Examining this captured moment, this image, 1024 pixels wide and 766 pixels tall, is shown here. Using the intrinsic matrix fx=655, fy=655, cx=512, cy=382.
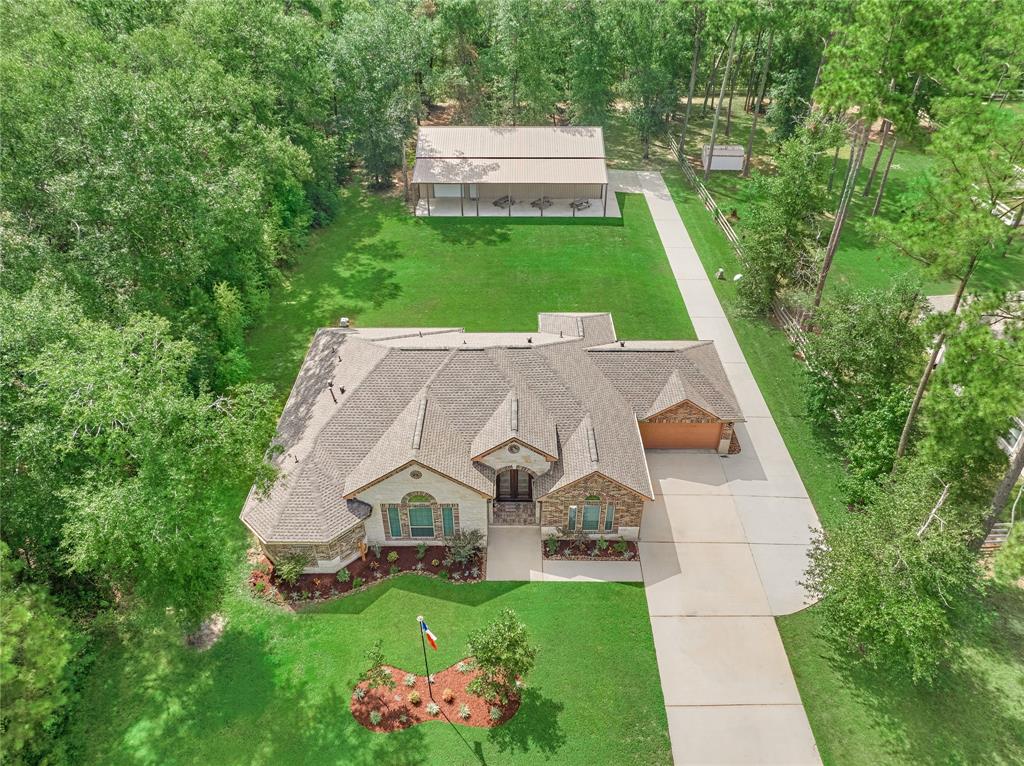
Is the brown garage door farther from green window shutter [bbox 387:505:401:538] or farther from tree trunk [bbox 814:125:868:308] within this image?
green window shutter [bbox 387:505:401:538]

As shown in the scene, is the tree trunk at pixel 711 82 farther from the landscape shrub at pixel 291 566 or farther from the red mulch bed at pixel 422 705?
the red mulch bed at pixel 422 705

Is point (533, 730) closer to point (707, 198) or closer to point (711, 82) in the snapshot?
point (707, 198)

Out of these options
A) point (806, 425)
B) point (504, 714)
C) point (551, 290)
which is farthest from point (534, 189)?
point (504, 714)

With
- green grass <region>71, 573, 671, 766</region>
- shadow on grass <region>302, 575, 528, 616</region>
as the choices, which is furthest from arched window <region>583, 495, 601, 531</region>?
shadow on grass <region>302, 575, 528, 616</region>

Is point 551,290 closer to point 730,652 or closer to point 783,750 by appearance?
point 730,652

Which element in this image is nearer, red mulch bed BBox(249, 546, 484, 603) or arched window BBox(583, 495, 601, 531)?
red mulch bed BBox(249, 546, 484, 603)

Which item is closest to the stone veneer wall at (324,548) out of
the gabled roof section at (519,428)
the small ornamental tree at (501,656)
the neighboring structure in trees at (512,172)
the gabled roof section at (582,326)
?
the gabled roof section at (519,428)
